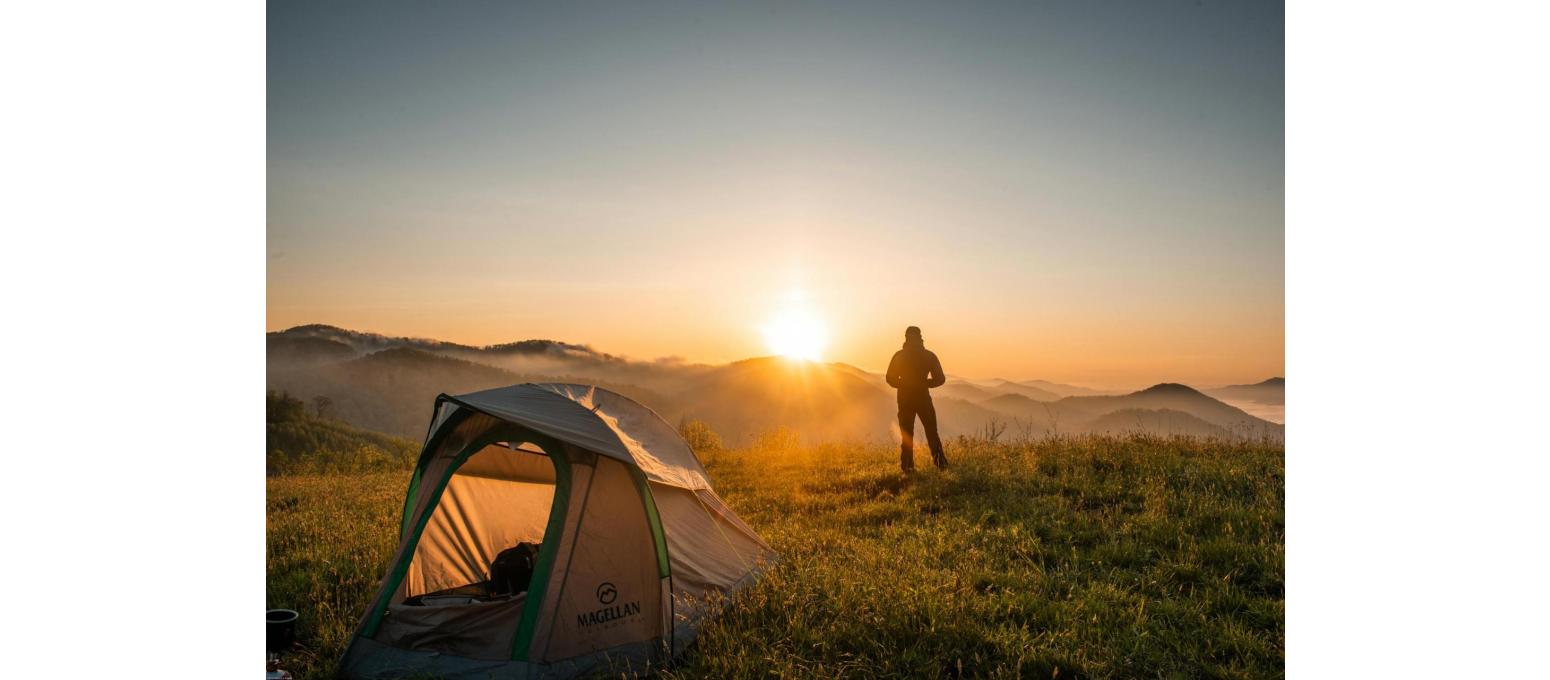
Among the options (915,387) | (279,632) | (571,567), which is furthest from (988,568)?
(279,632)

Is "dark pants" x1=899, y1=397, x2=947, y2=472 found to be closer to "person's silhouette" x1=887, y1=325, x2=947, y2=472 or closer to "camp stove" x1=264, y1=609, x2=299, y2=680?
"person's silhouette" x1=887, y1=325, x2=947, y2=472

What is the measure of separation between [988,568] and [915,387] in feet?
16.8

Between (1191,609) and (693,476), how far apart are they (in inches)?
170

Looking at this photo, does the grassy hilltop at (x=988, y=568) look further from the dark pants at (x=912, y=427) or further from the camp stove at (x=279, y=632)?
the dark pants at (x=912, y=427)

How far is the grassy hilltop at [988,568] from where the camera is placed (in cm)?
573

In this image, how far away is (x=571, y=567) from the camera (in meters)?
6.16

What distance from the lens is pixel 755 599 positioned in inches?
261

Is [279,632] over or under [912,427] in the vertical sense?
under

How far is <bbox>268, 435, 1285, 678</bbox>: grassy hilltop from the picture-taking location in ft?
18.8

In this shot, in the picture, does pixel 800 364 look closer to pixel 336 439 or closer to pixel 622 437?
pixel 622 437

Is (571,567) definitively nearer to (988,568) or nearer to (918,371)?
(988,568)
